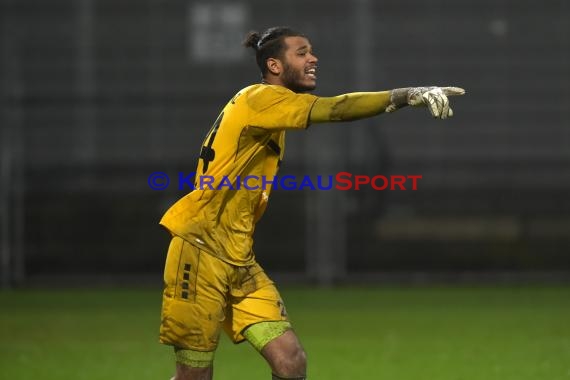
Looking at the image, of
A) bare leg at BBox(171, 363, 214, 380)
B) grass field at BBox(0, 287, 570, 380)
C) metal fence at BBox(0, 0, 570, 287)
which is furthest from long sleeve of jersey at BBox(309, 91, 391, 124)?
metal fence at BBox(0, 0, 570, 287)

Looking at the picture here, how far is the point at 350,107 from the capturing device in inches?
235

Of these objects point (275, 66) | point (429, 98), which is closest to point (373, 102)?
point (429, 98)

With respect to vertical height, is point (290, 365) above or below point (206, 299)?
below

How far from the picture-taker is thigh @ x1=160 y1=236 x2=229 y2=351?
632cm

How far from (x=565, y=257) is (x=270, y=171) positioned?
434 inches

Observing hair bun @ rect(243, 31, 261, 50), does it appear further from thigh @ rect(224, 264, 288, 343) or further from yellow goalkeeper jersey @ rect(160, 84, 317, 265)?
thigh @ rect(224, 264, 288, 343)

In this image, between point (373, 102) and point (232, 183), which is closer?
point (373, 102)

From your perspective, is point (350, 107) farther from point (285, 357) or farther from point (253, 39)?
point (285, 357)

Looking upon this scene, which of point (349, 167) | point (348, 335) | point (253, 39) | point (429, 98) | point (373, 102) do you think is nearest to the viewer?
point (429, 98)

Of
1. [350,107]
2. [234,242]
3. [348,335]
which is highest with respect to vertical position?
[350,107]

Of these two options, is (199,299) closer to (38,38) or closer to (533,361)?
(533,361)

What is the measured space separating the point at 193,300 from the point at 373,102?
1.37 metres

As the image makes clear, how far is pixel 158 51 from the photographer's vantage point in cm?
1839

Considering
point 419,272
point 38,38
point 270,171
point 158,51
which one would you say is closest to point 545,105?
point 419,272
